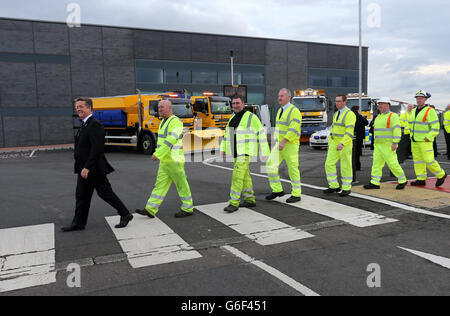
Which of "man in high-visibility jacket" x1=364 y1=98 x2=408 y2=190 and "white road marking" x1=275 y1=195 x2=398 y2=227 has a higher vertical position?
"man in high-visibility jacket" x1=364 y1=98 x2=408 y2=190

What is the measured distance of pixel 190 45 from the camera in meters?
32.7

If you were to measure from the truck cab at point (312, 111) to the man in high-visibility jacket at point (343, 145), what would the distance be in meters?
13.8

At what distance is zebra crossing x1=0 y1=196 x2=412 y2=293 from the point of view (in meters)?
4.07

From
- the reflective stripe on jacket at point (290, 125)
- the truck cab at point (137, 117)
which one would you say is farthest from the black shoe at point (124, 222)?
the truck cab at point (137, 117)

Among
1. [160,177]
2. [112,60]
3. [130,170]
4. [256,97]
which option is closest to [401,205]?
[160,177]

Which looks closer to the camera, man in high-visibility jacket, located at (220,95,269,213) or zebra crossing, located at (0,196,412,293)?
zebra crossing, located at (0,196,412,293)

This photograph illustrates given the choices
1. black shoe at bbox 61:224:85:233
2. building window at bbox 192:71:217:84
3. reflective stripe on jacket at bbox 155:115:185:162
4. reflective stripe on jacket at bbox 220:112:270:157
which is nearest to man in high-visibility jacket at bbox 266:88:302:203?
reflective stripe on jacket at bbox 220:112:270:157

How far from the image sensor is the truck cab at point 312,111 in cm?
2120

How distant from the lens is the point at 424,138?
816 cm

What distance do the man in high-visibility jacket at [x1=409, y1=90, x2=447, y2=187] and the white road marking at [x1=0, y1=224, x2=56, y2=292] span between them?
284 inches

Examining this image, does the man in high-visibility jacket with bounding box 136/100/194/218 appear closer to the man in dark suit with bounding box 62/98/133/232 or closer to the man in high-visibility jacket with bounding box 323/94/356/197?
the man in dark suit with bounding box 62/98/133/232
